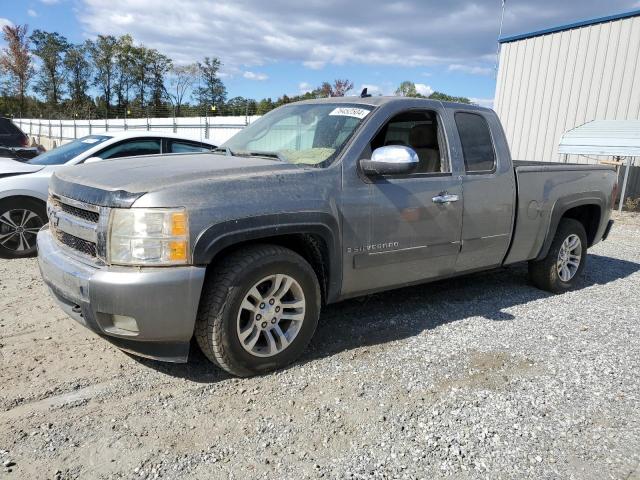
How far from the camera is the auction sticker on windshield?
3992 millimetres

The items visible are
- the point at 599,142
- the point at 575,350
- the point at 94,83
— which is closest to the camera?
the point at 575,350

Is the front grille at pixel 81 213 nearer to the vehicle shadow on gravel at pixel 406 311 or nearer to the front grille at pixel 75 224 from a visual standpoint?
the front grille at pixel 75 224

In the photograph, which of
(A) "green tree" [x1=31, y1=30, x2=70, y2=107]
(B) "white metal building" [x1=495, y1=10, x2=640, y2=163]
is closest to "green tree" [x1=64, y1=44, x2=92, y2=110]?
(A) "green tree" [x1=31, y1=30, x2=70, y2=107]

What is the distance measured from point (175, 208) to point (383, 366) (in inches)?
72.2

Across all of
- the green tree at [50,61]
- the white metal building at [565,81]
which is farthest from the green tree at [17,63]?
the white metal building at [565,81]

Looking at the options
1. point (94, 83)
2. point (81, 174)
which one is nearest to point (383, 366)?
point (81, 174)

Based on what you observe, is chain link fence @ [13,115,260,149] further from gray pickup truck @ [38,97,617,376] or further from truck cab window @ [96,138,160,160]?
gray pickup truck @ [38,97,617,376]

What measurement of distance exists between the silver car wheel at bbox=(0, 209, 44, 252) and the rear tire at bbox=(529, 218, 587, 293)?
5915 millimetres

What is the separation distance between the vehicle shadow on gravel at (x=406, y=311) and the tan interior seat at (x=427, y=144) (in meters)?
1.37

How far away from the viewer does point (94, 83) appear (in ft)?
228

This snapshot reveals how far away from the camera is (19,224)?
6.18m

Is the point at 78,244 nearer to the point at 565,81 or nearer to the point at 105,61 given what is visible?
the point at 565,81

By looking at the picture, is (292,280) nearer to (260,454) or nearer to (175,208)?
(175,208)

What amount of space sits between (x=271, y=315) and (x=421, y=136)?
2.12 meters
